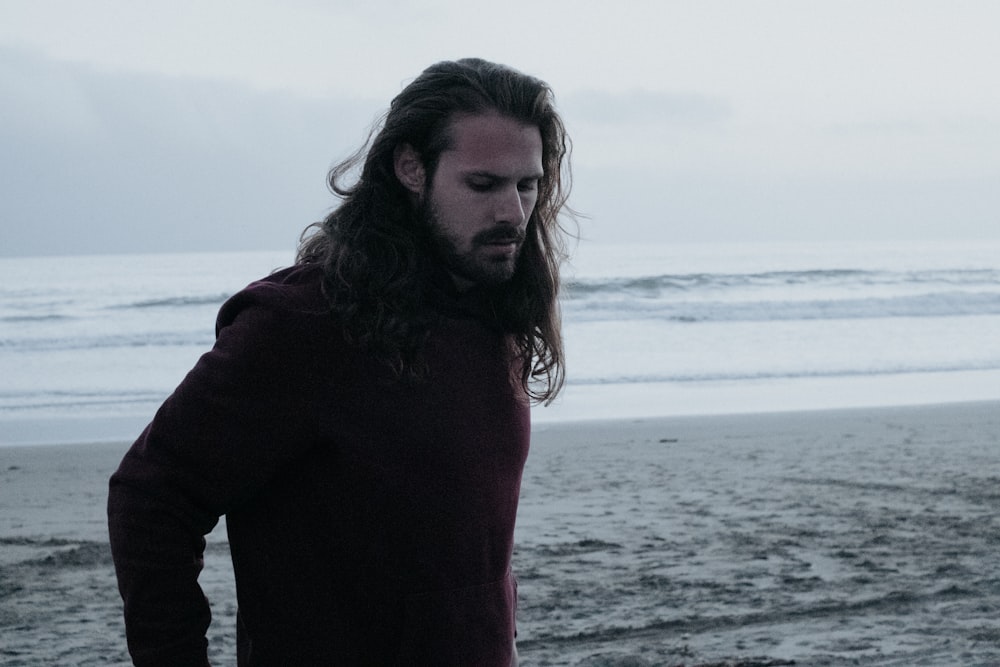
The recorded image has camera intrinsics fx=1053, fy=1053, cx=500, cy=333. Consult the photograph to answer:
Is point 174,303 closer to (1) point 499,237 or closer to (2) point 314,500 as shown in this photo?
(1) point 499,237

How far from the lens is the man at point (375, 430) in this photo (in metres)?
1.56

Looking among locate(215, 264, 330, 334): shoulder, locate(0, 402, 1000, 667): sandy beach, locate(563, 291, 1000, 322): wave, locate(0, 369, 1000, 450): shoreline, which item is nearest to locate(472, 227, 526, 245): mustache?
locate(215, 264, 330, 334): shoulder

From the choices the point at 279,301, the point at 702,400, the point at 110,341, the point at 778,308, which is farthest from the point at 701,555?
the point at 778,308

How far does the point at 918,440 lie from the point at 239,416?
913 centimetres

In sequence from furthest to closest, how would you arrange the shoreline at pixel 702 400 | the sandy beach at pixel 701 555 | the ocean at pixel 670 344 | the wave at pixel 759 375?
the wave at pixel 759 375 < the ocean at pixel 670 344 < the shoreline at pixel 702 400 < the sandy beach at pixel 701 555

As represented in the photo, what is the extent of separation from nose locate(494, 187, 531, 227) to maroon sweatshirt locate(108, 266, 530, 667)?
0.69ft

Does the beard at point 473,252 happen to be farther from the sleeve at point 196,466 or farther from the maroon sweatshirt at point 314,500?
the sleeve at point 196,466

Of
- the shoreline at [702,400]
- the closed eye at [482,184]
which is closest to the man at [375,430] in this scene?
the closed eye at [482,184]

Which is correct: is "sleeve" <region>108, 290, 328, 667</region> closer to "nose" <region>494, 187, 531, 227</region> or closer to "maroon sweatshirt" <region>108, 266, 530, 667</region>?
"maroon sweatshirt" <region>108, 266, 530, 667</region>

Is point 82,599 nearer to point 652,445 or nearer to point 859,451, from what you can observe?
point 652,445

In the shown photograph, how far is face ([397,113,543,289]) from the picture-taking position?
1.82m

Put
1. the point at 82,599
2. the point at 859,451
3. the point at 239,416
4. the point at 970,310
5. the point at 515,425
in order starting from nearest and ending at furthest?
the point at 239,416 → the point at 515,425 → the point at 82,599 → the point at 859,451 → the point at 970,310

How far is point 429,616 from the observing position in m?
1.71

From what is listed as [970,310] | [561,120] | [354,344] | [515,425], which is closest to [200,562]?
[354,344]
